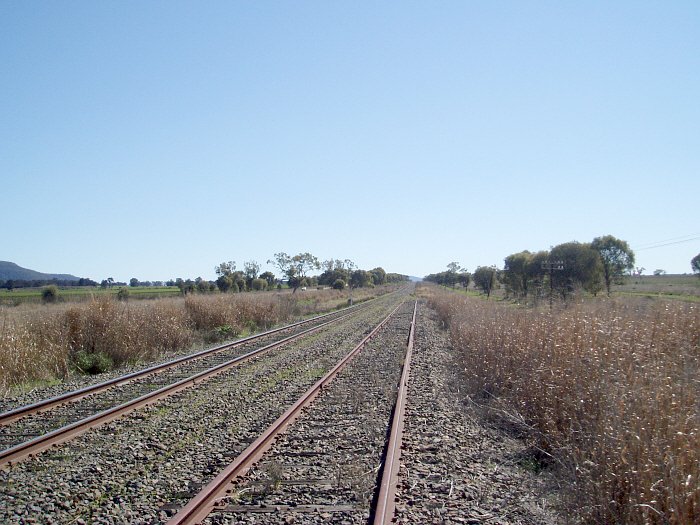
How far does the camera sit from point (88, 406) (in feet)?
31.1

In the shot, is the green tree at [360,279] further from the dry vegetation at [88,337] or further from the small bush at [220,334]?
the dry vegetation at [88,337]

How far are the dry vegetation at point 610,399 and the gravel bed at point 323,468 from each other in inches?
75.5

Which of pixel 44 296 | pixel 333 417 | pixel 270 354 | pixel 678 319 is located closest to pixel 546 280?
pixel 270 354

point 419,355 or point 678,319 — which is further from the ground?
point 678,319

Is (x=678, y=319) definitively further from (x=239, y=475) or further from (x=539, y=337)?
(x=239, y=475)

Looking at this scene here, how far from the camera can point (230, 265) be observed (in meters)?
82.2

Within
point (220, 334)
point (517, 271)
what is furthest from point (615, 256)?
point (220, 334)

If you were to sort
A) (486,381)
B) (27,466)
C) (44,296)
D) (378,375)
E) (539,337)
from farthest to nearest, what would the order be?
1. (44,296)
2. (378,375)
3. (486,381)
4. (539,337)
5. (27,466)

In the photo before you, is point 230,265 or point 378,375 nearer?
point 378,375

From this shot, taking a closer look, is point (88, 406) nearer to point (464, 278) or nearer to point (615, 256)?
point (615, 256)

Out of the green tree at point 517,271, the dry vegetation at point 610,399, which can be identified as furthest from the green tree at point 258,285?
the dry vegetation at point 610,399

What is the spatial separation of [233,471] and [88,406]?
5.01m

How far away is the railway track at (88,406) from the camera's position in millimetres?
7202

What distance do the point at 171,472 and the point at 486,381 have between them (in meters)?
6.34
